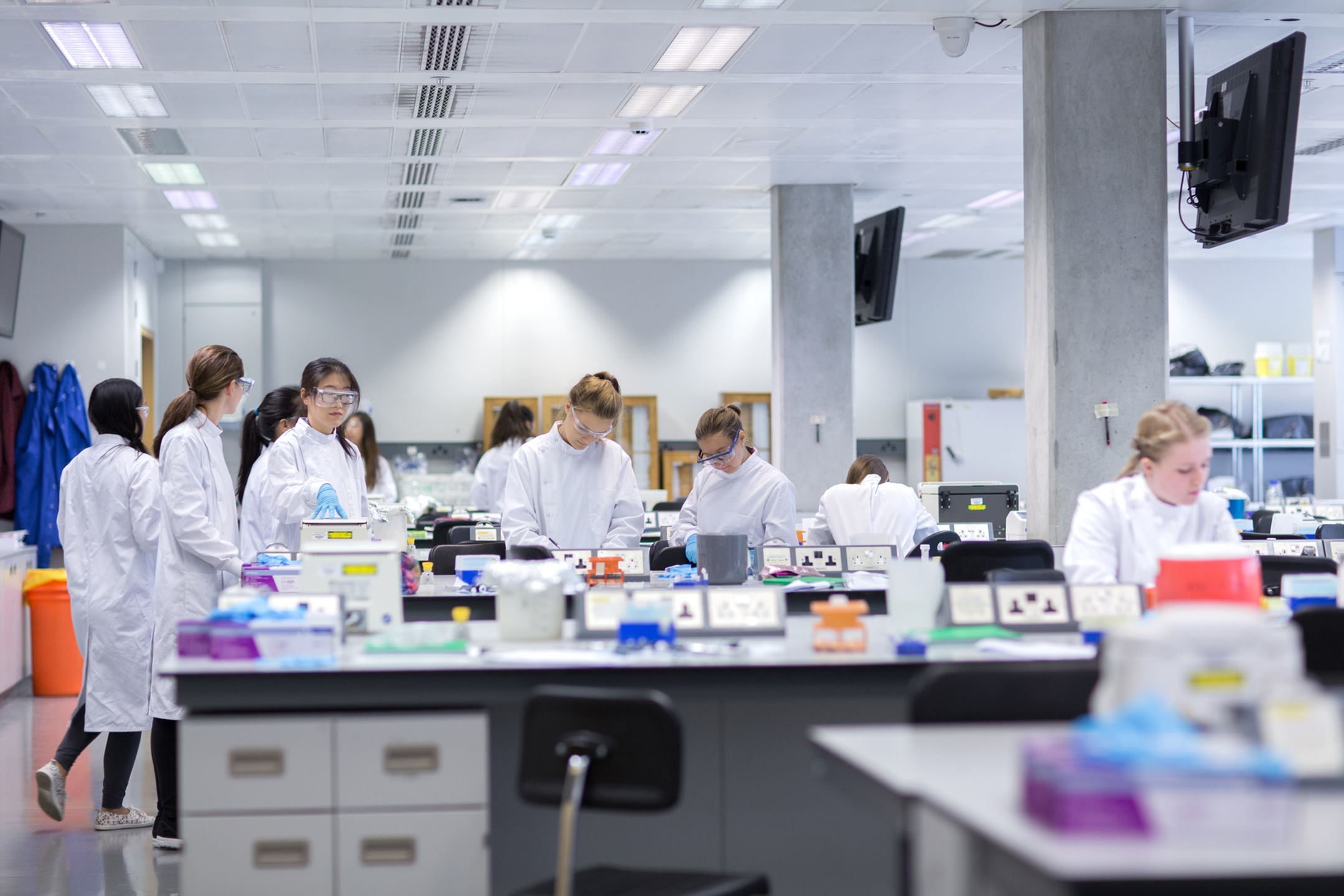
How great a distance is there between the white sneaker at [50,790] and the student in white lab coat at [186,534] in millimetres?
445

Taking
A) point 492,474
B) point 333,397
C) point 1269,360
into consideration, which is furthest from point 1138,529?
point 1269,360

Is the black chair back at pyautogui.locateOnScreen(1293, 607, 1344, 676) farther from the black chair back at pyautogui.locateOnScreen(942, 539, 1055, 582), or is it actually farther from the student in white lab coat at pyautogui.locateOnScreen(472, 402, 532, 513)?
the student in white lab coat at pyautogui.locateOnScreen(472, 402, 532, 513)

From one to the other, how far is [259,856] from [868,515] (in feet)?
11.9

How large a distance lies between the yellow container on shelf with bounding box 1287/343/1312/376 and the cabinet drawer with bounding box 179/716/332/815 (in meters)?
12.3

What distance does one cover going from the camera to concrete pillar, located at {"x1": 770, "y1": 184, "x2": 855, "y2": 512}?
32.0 ft

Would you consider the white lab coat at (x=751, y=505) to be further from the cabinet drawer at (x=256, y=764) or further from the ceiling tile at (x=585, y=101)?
the cabinet drawer at (x=256, y=764)

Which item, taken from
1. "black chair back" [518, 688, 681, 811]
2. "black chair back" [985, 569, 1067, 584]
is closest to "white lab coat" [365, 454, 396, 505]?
"black chair back" [985, 569, 1067, 584]

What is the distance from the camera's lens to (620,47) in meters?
6.28

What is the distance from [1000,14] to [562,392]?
7690mm

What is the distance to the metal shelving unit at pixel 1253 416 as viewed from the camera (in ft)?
41.2

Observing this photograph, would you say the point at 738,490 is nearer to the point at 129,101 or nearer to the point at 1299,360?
the point at 129,101

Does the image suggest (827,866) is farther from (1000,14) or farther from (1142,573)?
(1000,14)

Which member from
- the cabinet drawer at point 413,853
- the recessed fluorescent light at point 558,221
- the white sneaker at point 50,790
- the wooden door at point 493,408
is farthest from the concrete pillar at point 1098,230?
the wooden door at point 493,408

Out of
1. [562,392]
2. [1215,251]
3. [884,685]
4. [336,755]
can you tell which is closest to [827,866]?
[884,685]
